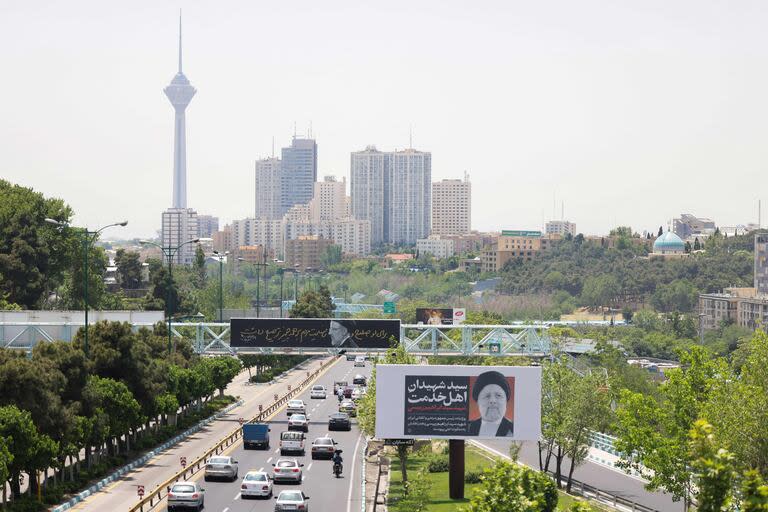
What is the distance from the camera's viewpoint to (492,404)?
46.5 m

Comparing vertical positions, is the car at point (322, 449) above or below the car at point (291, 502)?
below

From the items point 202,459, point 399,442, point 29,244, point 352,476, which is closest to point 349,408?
point 202,459

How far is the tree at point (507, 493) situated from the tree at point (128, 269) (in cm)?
15073

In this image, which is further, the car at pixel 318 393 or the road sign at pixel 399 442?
the car at pixel 318 393

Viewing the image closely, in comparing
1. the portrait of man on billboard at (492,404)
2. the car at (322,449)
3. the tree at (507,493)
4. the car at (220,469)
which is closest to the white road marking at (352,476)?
the car at (322,449)

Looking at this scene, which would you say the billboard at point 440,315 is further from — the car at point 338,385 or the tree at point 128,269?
the tree at point 128,269

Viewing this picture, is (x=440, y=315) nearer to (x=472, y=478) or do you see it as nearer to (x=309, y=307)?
(x=309, y=307)

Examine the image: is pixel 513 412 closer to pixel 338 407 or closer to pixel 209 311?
pixel 338 407

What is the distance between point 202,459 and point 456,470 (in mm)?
12506

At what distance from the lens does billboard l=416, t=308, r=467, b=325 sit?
427 feet

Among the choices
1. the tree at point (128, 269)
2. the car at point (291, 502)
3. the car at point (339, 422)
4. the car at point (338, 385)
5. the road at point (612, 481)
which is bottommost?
Result: the road at point (612, 481)

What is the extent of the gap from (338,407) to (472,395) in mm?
36476

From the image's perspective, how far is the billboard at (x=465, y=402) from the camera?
4647cm

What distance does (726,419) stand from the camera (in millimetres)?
39250
